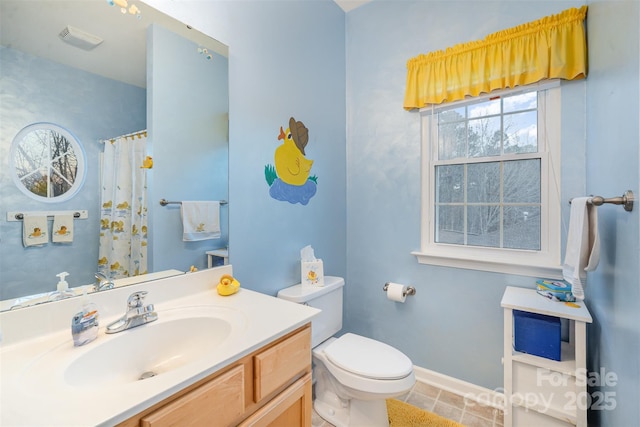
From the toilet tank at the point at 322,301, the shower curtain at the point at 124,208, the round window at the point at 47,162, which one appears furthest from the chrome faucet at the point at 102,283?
the toilet tank at the point at 322,301

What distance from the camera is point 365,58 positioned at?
7.30ft

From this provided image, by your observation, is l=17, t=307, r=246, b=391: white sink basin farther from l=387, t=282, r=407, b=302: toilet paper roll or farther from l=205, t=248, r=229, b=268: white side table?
l=387, t=282, r=407, b=302: toilet paper roll

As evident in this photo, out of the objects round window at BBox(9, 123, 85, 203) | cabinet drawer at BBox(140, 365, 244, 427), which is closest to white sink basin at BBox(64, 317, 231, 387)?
cabinet drawer at BBox(140, 365, 244, 427)

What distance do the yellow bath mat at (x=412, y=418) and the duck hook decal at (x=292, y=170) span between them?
1420mm

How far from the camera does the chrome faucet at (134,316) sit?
94 cm

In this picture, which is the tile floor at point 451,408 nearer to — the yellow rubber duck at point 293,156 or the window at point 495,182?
the window at point 495,182

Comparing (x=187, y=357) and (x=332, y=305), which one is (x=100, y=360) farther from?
(x=332, y=305)

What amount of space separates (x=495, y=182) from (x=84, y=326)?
7.06 feet

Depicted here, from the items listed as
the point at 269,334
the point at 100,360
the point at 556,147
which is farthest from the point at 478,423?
the point at 100,360

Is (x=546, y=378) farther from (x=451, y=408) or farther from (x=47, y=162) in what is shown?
(x=47, y=162)

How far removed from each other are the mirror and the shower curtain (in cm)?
3

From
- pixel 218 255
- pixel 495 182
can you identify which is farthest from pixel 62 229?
pixel 495 182

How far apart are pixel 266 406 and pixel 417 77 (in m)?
2.07

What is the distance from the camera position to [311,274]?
5.82ft
